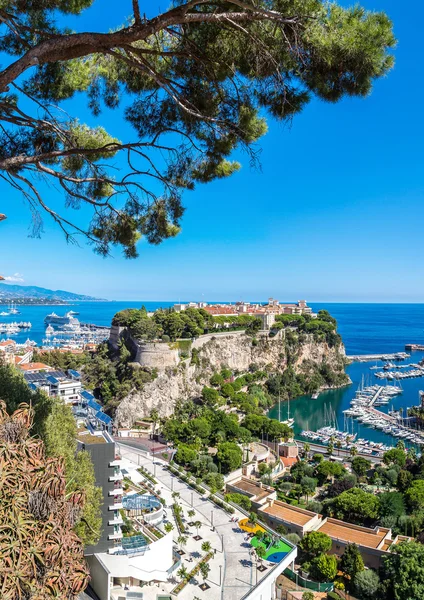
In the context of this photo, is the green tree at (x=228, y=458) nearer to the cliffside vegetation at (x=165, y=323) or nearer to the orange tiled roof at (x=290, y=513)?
the orange tiled roof at (x=290, y=513)

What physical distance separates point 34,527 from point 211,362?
24423 millimetres

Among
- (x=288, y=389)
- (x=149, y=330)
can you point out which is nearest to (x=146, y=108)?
(x=149, y=330)

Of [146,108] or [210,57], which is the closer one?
[210,57]

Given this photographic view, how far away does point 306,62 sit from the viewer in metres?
3.69

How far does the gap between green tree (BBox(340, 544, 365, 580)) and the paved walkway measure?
7.96 ft

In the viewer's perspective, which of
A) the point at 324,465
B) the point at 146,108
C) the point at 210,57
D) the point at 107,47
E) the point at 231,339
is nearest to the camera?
the point at 107,47

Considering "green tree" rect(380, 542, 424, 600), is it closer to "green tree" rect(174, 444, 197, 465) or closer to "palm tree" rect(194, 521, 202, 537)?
"palm tree" rect(194, 521, 202, 537)

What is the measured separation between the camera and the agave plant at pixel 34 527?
78.4 inches

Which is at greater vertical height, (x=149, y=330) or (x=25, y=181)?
(x=25, y=181)

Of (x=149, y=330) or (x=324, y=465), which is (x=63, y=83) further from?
(x=149, y=330)

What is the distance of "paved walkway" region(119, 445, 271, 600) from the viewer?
844 cm

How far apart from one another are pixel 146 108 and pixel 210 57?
3.23 ft

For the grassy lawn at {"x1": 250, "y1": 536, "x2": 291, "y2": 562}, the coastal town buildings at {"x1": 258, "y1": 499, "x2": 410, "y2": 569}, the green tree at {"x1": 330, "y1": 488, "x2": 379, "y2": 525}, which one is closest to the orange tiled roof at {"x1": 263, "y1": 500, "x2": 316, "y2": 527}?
the coastal town buildings at {"x1": 258, "y1": 499, "x2": 410, "y2": 569}

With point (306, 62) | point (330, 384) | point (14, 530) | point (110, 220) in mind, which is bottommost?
point (330, 384)
